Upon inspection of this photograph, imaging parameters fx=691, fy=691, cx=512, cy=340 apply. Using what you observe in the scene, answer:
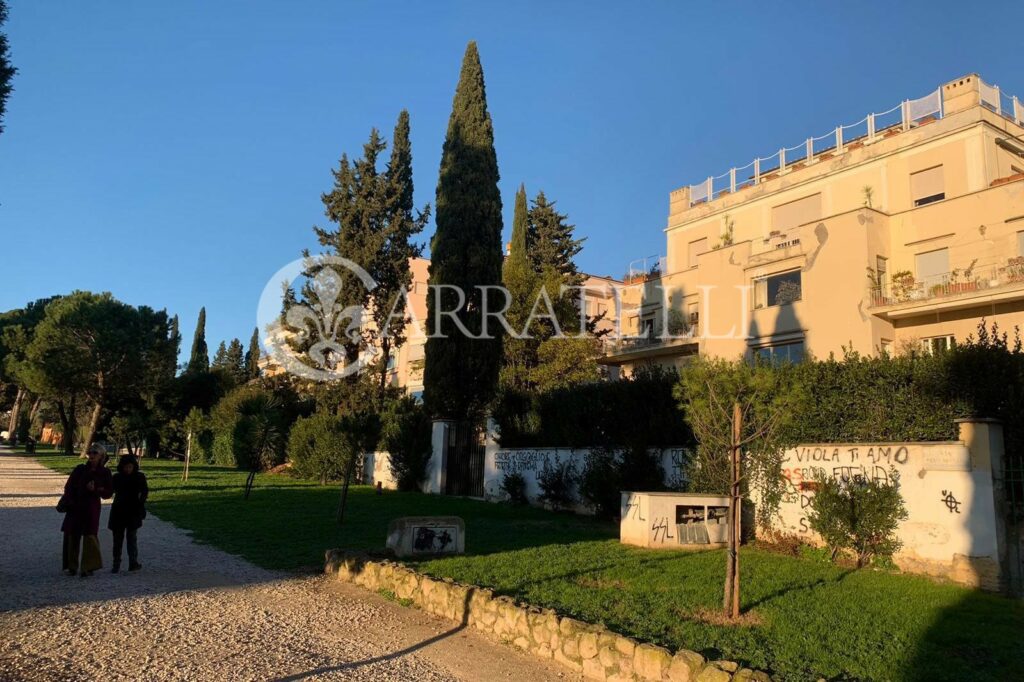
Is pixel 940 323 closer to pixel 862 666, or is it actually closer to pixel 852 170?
pixel 852 170

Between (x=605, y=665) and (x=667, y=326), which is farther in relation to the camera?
(x=667, y=326)

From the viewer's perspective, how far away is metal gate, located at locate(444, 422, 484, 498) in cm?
2303

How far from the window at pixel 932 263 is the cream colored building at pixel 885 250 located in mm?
→ 42

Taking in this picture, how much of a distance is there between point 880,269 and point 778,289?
11.7 ft

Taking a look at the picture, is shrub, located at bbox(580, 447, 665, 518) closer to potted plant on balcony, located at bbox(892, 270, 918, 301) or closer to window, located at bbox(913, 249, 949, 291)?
potted plant on balcony, located at bbox(892, 270, 918, 301)

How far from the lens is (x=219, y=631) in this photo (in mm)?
6641

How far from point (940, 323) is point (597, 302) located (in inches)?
761

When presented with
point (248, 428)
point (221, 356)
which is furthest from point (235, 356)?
point (248, 428)

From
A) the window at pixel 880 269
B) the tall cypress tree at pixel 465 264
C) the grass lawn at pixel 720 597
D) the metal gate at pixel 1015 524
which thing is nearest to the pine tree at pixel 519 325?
the tall cypress tree at pixel 465 264

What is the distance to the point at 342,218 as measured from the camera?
36906 millimetres

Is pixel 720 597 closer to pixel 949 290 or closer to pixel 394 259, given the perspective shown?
pixel 949 290

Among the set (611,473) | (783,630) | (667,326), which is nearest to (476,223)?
(667,326)

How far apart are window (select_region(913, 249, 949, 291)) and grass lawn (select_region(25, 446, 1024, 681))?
57.5 feet

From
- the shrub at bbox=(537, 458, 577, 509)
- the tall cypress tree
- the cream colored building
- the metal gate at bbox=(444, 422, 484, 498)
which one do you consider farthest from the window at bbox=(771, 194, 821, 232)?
the shrub at bbox=(537, 458, 577, 509)
